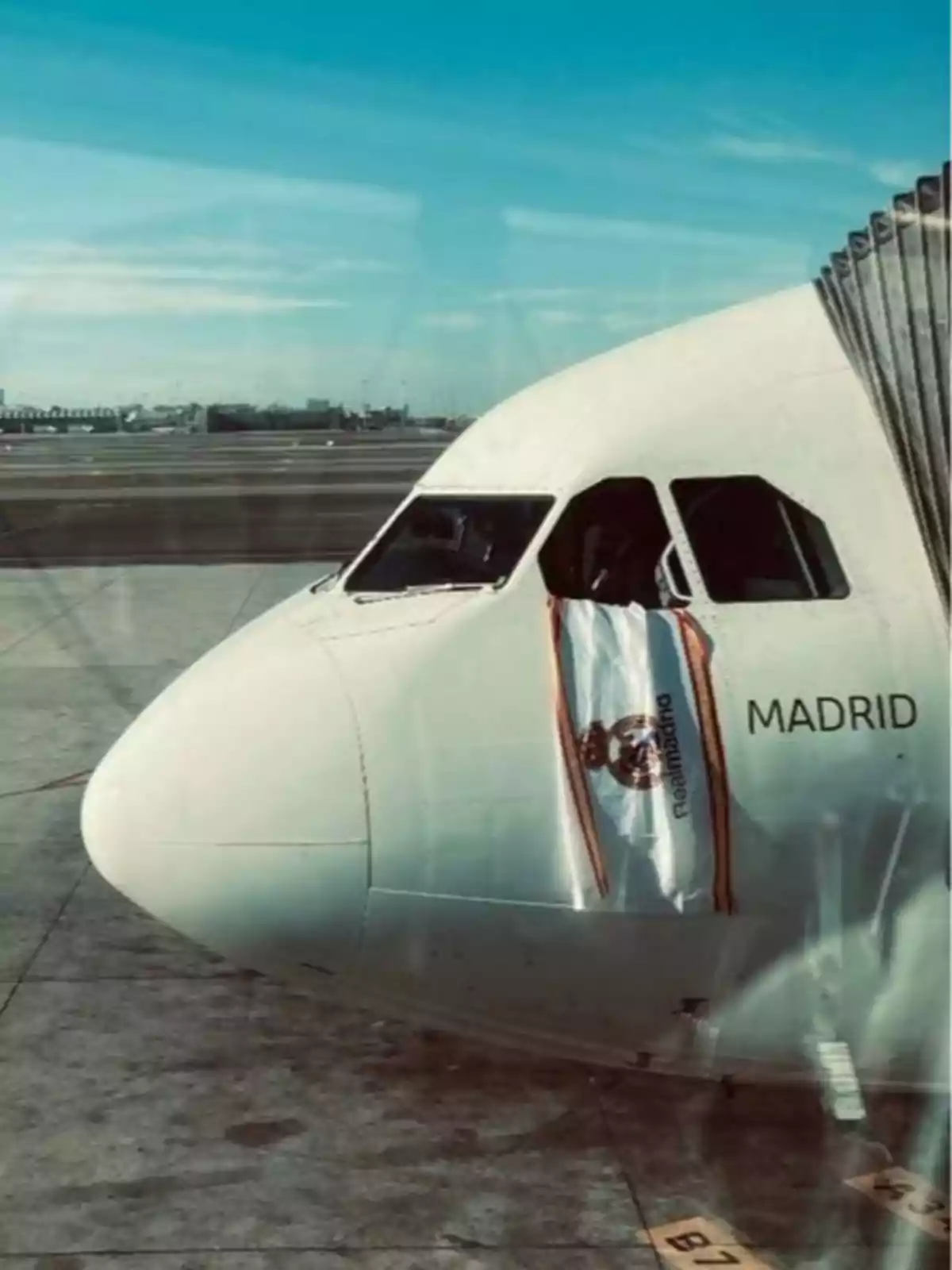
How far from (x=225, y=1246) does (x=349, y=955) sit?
1022mm

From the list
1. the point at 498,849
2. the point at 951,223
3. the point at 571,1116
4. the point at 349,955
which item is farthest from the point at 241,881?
the point at 951,223

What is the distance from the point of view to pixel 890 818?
453cm

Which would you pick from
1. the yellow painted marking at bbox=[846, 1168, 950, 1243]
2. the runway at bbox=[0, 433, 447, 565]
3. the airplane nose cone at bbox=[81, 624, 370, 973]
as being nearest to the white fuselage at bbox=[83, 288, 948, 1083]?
the airplane nose cone at bbox=[81, 624, 370, 973]

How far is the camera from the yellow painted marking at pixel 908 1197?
4.95 m

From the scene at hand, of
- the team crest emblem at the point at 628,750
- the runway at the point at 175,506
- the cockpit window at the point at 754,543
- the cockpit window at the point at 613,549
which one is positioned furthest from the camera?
the runway at the point at 175,506

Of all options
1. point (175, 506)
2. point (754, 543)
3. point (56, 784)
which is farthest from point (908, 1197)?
point (175, 506)

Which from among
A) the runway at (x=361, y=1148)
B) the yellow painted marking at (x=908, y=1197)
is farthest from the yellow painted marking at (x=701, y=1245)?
the yellow painted marking at (x=908, y=1197)

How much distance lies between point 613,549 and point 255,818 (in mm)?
1374

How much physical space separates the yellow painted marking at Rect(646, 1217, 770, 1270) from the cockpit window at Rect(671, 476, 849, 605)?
80.4 inches

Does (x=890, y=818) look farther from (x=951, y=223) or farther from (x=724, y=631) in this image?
(x=951, y=223)

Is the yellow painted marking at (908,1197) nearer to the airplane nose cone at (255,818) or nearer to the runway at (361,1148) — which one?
the runway at (361,1148)

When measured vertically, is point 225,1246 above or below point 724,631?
below

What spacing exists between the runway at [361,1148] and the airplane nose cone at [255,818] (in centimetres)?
52

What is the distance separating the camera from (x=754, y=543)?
4.68m
